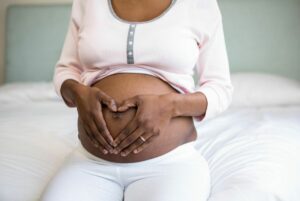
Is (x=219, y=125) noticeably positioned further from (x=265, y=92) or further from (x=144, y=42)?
(x=144, y=42)

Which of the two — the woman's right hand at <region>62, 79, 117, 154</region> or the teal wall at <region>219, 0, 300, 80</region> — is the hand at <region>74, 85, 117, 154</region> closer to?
the woman's right hand at <region>62, 79, 117, 154</region>

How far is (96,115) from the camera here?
1003 mm

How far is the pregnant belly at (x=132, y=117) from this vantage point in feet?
3.30

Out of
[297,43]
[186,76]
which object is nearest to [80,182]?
[186,76]

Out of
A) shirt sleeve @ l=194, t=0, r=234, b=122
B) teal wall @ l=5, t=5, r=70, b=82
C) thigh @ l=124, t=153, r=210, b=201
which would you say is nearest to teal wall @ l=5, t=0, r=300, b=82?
teal wall @ l=5, t=5, r=70, b=82

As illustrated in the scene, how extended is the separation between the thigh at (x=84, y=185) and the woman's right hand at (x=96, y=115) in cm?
6

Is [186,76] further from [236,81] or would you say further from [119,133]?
[236,81]

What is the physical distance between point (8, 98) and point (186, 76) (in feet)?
4.49

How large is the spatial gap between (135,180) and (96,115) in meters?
0.18

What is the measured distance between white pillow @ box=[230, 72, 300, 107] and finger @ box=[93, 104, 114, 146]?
1145 millimetres

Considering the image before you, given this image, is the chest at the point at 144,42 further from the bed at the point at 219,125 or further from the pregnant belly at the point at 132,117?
the bed at the point at 219,125

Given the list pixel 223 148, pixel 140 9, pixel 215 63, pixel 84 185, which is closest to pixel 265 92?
pixel 223 148

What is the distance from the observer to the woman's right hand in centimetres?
99

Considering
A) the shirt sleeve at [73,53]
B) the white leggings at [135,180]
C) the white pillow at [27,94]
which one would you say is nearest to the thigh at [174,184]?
the white leggings at [135,180]
